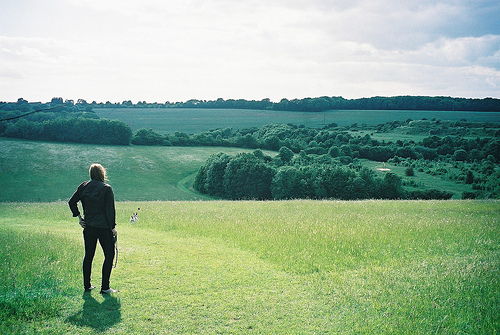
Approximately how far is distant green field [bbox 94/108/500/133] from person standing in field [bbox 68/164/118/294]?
106m

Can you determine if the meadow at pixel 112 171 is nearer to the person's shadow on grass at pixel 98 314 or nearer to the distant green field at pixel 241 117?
the distant green field at pixel 241 117

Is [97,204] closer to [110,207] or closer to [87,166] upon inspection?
[110,207]

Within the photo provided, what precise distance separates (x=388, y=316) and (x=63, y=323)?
23.4 ft

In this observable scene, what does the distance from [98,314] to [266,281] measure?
15.0 ft

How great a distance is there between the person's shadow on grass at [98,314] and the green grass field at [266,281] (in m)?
0.02

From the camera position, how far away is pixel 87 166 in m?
77.2

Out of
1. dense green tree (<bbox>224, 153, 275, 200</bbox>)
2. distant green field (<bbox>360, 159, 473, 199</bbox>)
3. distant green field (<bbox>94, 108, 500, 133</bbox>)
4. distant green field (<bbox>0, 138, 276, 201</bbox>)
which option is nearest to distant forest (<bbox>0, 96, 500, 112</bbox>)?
distant green field (<bbox>94, 108, 500, 133</bbox>)

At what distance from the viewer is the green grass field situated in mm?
7930

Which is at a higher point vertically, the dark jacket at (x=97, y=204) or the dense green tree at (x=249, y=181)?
the dark jacket at (x=97, y=204)

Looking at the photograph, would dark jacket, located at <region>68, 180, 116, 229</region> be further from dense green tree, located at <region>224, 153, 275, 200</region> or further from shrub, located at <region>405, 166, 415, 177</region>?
shrub, located at <region>405, 166, 415, 177</region>

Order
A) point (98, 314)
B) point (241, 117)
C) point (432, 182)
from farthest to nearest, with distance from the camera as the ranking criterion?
point (241, 117), point (432, 182), point (98, 314)

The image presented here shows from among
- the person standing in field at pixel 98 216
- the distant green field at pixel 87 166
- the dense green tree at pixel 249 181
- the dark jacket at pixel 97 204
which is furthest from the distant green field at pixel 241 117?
the dark jacket at pixel 97 204

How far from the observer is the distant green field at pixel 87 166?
63.4 meters

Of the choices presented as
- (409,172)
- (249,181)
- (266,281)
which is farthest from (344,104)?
(266,281)
